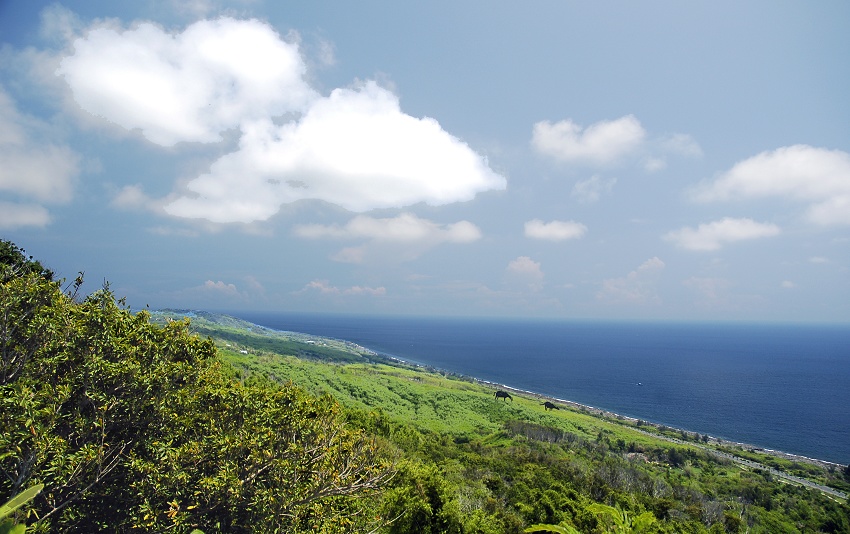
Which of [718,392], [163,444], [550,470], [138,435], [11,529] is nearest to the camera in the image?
[11,529]

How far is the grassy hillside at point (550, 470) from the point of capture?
20.0 metres

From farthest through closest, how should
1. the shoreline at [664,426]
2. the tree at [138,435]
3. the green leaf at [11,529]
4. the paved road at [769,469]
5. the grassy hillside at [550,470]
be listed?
1. the shoreline at [664,426]
2. the paved road at [769,469]
3. the grassy hillside at [550,470]
4. the tree at [138,435]
5. the green leaf at [11,529]

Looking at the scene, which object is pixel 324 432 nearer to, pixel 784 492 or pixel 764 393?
pixel 784 492

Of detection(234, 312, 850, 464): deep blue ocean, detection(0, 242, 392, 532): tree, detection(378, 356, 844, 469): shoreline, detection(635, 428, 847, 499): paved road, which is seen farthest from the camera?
detection(234, 312, 850, 464): deep blue ocean

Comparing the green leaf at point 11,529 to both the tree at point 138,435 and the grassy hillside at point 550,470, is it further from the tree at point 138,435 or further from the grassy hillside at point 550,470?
the grassy hillside at point 550,470

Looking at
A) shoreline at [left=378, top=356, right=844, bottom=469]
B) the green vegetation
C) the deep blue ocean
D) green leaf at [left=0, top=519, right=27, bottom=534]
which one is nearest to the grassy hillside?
the green vegetation

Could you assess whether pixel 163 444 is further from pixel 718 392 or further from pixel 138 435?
pixel 718 392

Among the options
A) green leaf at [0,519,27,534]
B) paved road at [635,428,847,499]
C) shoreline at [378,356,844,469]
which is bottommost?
shoreline at [378,356,844,469]

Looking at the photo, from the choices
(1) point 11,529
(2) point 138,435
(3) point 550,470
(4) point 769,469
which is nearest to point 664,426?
(4) point 769,469

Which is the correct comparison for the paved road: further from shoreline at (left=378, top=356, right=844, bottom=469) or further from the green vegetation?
the green vegetation

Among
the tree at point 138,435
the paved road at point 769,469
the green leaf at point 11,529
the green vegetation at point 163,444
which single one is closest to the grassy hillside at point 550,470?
the paved road at point 769,469

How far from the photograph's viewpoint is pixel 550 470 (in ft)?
152

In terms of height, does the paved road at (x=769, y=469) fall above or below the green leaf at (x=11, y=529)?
below

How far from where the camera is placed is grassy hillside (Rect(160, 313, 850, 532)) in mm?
20000
